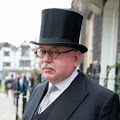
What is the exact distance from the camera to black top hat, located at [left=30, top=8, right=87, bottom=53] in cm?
211

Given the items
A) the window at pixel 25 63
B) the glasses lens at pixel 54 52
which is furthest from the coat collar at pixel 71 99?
the window at pixel 25 63

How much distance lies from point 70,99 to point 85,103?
0.48 feet

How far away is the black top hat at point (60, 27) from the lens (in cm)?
211

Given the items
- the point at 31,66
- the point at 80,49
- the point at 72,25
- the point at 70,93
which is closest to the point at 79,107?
the point at 70,93

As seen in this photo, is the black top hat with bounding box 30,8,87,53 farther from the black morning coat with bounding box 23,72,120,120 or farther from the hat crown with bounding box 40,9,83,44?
the black morning coat with bounding box 23,72,120,120

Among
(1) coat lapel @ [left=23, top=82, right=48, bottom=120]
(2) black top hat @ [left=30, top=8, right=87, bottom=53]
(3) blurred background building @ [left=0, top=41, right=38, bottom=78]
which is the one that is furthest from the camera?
(3) blurred background building @ [left=0, top=41, right=38, bottom=78]

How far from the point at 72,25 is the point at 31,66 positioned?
2656 inches

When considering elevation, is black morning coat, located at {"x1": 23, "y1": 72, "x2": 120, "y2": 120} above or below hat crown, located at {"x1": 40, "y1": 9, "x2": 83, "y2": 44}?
below

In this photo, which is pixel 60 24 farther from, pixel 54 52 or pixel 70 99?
pixel 70 99

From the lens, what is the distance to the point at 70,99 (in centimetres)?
215

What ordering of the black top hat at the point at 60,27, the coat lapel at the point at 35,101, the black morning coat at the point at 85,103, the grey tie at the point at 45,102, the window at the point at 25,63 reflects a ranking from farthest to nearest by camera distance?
1. the window at the point at 25,63
2. the coat lapel at the point at 35,101
3. the grey tie at the point at 45,102
4. the black top hat at the point at 60,27
5. the black morning coat at the point at 85,103

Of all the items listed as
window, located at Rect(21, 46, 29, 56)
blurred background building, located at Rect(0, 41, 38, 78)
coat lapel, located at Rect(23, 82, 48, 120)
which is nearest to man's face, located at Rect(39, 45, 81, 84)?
coat lapel, located at Rect(23, 82, 48, 120)

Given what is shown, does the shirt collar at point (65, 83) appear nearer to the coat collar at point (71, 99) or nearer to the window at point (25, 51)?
the coat collar at point (71, 99)

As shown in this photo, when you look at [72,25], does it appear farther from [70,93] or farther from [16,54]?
[16,54]
